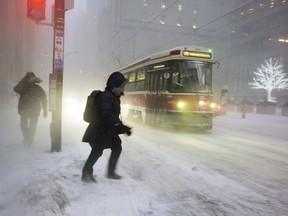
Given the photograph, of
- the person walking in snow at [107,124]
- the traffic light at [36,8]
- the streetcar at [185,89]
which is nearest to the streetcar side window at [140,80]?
the streetcar at [185,89]

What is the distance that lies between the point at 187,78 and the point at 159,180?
8.02 metres

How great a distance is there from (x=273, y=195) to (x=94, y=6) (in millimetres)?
152062

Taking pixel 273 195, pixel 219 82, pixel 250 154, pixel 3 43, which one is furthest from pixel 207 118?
pixel 219 82

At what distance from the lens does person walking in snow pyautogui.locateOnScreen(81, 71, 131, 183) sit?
5051 millimetres

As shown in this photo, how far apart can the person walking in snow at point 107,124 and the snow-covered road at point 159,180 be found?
57cm

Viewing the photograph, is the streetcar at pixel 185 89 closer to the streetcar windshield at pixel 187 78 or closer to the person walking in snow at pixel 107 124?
the streetcar windshield at pixel 187 78

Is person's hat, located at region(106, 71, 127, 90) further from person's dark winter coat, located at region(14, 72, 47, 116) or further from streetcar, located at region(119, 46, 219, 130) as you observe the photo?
Answer: streetcar, located at region(119, 46, 219, 130)

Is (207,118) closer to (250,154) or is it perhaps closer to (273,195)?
(250,154)

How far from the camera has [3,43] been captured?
40.3 metres

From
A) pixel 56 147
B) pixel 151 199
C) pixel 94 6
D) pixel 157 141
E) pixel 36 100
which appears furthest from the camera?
pixel 94 6

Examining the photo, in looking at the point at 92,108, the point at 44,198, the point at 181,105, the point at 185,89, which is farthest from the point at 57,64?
the point at 185,89

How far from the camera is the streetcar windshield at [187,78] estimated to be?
522 inches

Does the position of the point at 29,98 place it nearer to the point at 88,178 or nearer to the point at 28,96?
the point at 28,96

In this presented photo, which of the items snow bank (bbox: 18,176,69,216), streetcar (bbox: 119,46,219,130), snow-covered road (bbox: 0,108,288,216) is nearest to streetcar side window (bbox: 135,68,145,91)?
streetcar (bbox: 119,46,219,130)
